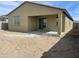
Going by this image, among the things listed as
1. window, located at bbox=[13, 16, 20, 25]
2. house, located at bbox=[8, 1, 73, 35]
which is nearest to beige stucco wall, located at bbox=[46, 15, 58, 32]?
house, located at bbox=[8, 1, 73, 35]

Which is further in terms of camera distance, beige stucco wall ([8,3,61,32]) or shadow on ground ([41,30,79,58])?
beige stucco wall ([8,3,61,32])

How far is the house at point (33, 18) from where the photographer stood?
16516 millimetres

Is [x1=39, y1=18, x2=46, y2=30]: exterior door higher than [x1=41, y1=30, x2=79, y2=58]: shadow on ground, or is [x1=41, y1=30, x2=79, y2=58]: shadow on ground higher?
[x1=39, y1=18, x2=46, y2=30]: exterior door

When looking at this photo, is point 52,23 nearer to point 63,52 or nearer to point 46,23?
point 46,23

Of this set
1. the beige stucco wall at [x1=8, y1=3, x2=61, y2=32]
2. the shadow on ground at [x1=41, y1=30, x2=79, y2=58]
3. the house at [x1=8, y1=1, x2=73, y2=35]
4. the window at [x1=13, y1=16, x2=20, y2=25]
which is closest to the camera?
the shadow on ground at [x1=41, y1=30, x2=79, y2=58]

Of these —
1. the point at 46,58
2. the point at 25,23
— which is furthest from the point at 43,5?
the point at 46,58

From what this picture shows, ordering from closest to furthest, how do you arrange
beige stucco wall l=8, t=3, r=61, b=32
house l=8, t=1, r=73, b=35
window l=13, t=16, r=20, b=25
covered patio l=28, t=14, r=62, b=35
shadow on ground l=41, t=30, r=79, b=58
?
shadow on ground l=41, t=30, r=79, b=58
beige stucco wall l=8, t=3, r=61, b=32
house l=8, t=1, r=73, b=35
covered patio l=28, t=14, r=62, b=35
window l=13, t=16, r=20, b=25

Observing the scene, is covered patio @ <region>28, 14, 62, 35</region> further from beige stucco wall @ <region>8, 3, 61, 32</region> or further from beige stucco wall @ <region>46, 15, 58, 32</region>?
beige stucco wall @ <region>8, 3, 61, 32</region>

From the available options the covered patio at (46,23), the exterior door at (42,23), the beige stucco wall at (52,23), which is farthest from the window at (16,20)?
the beige stucco wall at (52,23)

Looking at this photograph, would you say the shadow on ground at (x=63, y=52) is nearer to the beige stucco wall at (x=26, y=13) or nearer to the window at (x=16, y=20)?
the beige stucco wall at (x=26, y=13)

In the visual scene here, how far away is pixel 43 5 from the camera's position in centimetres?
1612

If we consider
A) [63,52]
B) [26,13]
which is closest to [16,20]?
[26,13]

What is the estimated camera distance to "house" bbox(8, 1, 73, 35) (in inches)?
650

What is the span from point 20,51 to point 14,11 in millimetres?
11499
